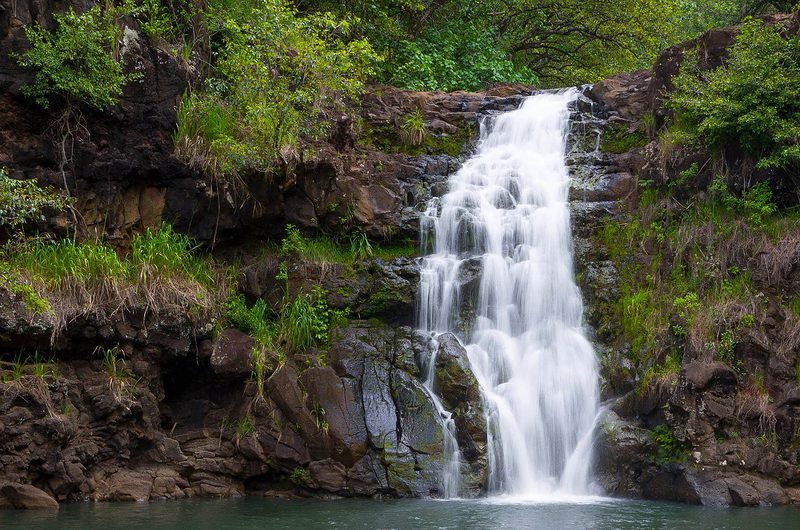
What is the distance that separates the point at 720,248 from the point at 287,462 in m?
8.20

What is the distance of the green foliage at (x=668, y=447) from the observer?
1167 cm

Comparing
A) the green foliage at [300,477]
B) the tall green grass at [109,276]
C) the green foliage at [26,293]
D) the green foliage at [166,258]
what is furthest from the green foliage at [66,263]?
the green foliage at [300,477]

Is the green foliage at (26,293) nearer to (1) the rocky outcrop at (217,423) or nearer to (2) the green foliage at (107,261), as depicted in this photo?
(1) the rocky outcrop at (217,423)

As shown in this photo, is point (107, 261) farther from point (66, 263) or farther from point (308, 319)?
point (308, 319)

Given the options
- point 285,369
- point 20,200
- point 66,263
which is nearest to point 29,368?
point 66,263

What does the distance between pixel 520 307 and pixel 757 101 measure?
18.0ft

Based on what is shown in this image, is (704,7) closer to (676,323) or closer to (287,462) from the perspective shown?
(676,323)

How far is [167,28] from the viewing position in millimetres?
15484

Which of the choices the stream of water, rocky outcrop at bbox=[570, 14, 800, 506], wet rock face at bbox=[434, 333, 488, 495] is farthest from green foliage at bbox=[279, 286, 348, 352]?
rocky outcrop at bbox=[570, 14, 800, 506]

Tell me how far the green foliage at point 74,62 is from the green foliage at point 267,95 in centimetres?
149

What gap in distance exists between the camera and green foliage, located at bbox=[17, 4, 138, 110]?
43.7ft

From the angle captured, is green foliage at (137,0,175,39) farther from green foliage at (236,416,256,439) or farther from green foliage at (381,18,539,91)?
green foliage at (236,416,256,439)

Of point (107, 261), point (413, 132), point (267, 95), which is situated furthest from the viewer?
point (413, 132)

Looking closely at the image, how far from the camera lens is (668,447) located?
11.8 meters
